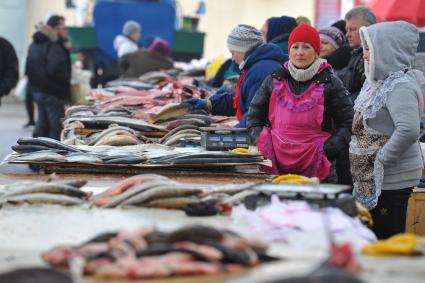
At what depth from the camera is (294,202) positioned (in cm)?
486

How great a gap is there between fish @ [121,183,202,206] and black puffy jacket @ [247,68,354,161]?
1.90 meters

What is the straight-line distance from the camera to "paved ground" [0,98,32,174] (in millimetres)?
17681

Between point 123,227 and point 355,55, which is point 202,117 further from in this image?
point 123,227

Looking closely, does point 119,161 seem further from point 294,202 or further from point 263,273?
point 263,273

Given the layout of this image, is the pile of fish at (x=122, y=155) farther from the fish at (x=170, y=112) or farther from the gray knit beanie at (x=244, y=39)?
the fish at (x=170, y=112)

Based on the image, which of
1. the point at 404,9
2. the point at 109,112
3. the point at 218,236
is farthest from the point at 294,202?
the point at 404,9

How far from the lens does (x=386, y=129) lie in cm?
651

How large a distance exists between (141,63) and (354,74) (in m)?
8.99

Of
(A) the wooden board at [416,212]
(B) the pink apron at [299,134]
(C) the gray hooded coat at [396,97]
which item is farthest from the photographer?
(A) the wooden board at [416,212]

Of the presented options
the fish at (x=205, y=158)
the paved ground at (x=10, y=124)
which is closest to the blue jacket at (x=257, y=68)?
the fish at (x=205, y=158)

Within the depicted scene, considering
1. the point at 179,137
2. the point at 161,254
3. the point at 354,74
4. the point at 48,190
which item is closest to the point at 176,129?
the point at 179,137

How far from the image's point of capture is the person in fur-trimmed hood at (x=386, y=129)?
251 inches

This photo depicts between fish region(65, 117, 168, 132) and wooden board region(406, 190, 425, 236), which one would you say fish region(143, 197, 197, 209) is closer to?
wooden board region(406, 190, 425, 236)

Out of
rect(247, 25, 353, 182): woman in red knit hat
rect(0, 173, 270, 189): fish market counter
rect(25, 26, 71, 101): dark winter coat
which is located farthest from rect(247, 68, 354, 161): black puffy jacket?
rect(25, 26, 71, 101): dark winter coat
